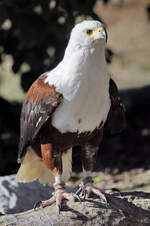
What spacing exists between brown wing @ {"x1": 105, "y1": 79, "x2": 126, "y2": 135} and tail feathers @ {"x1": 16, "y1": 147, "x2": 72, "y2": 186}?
0.44 m

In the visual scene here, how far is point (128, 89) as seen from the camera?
9984mm

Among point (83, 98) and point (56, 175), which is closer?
point (83, 98)

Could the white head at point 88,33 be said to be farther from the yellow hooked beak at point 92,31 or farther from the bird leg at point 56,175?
the bird leg at point 56,175

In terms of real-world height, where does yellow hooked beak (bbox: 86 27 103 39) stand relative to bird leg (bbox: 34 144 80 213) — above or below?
above

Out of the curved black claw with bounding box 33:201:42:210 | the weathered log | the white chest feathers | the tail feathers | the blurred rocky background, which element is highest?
the blurred rocky background

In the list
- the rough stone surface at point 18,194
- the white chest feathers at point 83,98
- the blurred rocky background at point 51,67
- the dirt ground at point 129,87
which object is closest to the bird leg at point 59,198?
the white chest feathers at point 83,98

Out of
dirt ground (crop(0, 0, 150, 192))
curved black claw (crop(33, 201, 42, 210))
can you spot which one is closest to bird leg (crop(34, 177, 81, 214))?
curved black claw (crop(33, 201, 42, 210))

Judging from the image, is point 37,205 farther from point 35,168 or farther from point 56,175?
point 35,168

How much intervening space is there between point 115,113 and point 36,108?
2.38ft

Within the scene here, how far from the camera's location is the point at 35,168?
14.8 feet

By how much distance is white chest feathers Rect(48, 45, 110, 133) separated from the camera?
3729 millimetres

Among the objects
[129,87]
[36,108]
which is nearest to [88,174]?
[36,108]

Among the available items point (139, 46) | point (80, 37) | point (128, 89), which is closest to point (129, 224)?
point (80, 37)

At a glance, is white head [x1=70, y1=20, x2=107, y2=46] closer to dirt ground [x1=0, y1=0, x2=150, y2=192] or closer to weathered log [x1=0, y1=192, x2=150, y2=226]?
weathered log [x1=0, y1=192, x2=150, y2=226]
